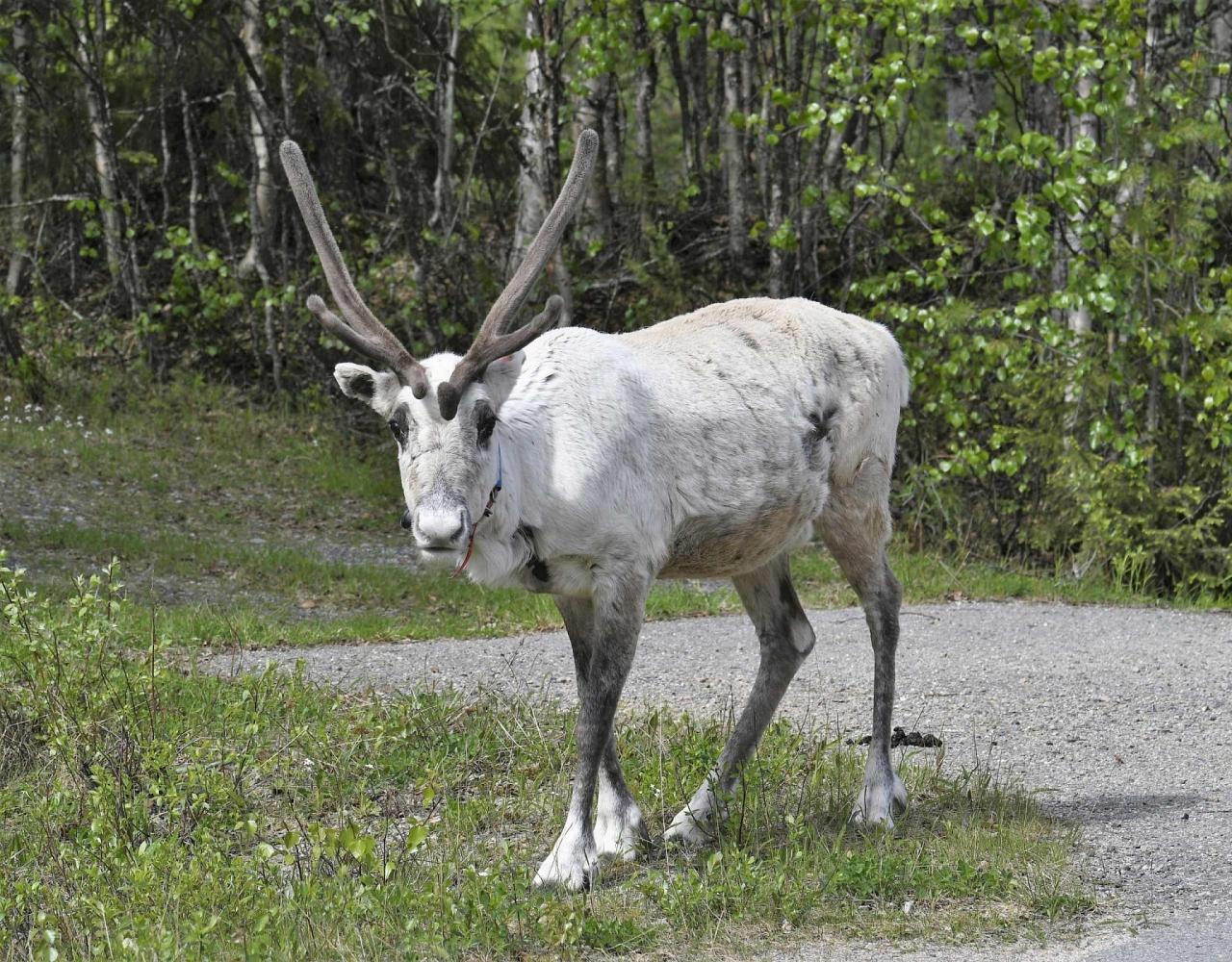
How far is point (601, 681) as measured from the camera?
219 inches

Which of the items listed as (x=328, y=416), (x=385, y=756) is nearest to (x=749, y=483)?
(x=385, y=756)

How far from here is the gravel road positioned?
546cm

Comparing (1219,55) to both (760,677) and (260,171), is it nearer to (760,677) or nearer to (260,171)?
(760,677)

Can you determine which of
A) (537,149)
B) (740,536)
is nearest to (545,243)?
(740,536)

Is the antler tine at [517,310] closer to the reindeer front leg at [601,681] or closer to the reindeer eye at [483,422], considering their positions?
the reindeer eye at [483,422]

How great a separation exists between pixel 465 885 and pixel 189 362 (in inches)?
523

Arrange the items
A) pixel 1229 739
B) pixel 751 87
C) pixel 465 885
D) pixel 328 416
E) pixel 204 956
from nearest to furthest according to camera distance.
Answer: pixel 204 956
pixel 465 885
pixel 1229 739
pixel 751 87
pixel 328 416

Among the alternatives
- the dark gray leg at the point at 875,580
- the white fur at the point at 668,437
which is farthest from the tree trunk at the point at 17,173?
the dark gray leg at the point at 875,580

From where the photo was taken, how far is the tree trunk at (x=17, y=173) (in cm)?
1708

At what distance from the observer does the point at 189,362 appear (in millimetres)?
17469

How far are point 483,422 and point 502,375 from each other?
0.23 metres

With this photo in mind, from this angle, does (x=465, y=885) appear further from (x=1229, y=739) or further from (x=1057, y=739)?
(x=1229, y=739)

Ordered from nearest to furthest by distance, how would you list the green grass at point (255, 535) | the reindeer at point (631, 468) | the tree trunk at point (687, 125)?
the reindeer at point (631, 468) < the green grass at point (255, 535) < the tree trunk at point (687, 125)

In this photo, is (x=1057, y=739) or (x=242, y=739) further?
(x=1057, y=739)
